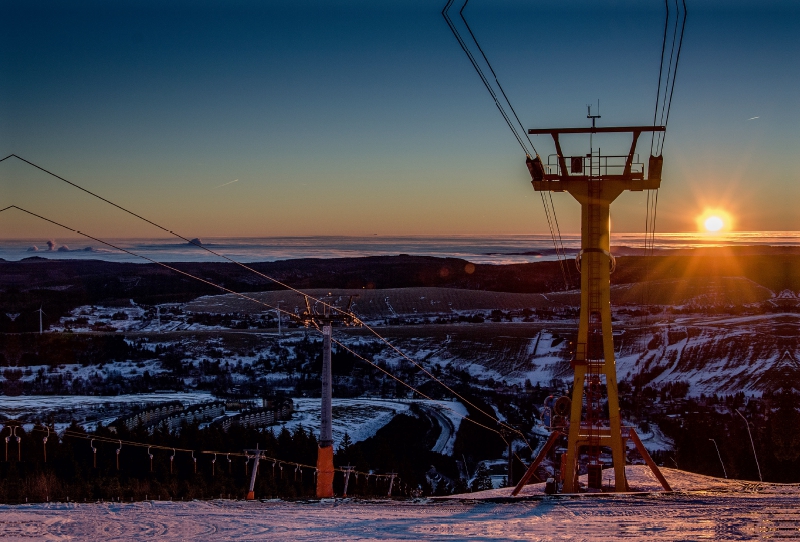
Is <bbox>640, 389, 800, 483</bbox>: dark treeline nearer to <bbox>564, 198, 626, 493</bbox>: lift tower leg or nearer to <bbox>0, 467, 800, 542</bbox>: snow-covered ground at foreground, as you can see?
<bbox>564, 198, 626, 493</bbox>: lift tower leg

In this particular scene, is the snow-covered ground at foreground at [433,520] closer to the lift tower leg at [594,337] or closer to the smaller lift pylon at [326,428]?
the smaller lift pylon at [326,428]

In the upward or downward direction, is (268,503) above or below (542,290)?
below

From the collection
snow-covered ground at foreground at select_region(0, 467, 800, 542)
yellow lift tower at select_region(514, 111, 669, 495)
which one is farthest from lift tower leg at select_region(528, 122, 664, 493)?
snow-covered ground at foreground at select_region(0, 467, 800, 542)

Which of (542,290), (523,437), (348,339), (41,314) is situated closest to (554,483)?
(523,437)

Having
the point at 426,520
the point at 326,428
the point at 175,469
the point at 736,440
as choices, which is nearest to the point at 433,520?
the point at 426,520

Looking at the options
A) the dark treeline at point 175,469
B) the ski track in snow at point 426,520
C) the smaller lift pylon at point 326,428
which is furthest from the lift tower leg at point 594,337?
the dark treeline at point 175,469

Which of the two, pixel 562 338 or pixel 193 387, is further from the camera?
pixel 562 338

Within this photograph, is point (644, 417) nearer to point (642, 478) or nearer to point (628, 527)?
point (642, 478)
